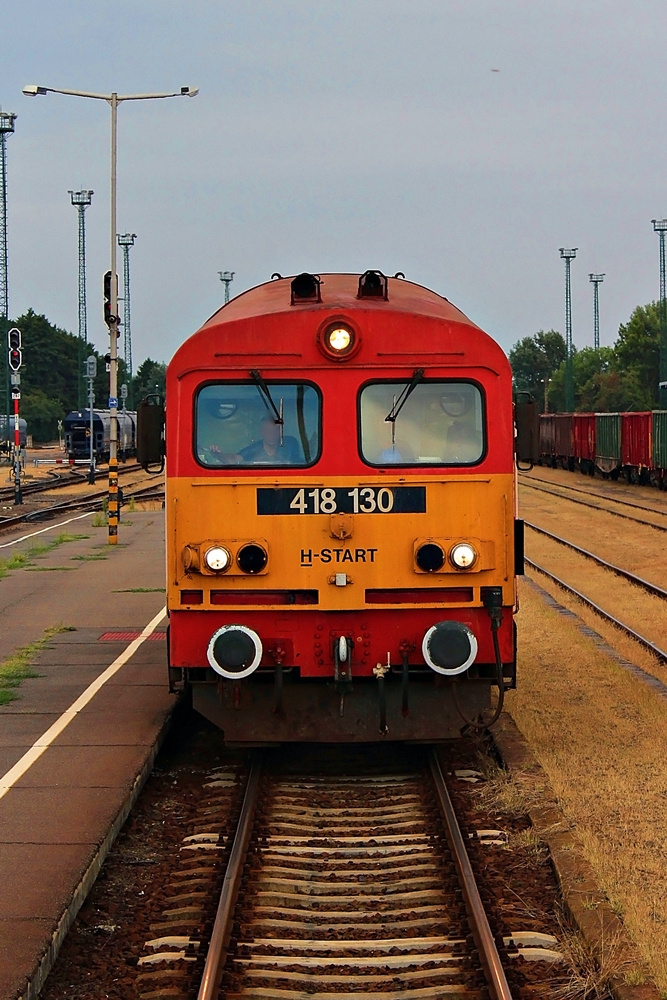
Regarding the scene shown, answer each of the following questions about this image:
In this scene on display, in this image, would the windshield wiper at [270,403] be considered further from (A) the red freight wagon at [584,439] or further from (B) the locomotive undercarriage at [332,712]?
(A) the red freight wagon at [584,439]

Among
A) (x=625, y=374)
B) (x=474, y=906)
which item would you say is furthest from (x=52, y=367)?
(x=474, y=906)

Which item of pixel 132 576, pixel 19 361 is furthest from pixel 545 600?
pixel 19 361

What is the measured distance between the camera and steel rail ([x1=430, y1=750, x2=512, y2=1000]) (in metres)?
5.45

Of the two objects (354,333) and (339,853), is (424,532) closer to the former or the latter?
(354,333)

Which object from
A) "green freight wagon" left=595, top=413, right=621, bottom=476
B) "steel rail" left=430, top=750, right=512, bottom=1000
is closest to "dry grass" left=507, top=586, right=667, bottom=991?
"steel rail" left=430, top=750, right=512, bottom=1000

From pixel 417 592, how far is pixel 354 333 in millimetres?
1697

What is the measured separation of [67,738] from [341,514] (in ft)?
8.92

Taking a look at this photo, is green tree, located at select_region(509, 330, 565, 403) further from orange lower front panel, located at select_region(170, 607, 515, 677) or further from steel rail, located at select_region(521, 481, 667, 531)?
orange lower front panel, located at select_region(170, 607, 515, 677)

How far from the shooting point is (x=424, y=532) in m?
8.41

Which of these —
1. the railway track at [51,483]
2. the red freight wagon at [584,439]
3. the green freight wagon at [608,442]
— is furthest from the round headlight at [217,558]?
the red freight wagon at [584,439]

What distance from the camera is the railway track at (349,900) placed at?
565 cm

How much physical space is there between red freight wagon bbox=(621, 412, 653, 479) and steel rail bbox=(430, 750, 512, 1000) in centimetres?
3443

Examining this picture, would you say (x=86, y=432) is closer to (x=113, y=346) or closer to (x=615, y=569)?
(x=113, y=346)

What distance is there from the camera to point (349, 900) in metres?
6.66
